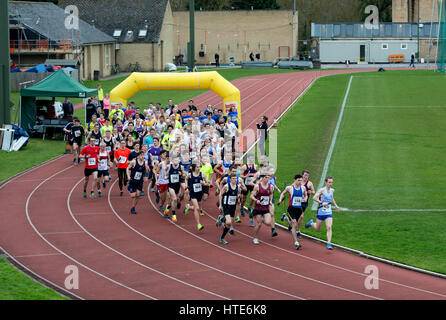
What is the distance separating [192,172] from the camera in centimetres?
1789

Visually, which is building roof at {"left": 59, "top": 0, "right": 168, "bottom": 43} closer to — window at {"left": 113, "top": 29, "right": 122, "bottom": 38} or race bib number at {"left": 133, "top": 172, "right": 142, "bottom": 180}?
window at {"left": 113, "top": 29, "right": 122, "bottom": 38}

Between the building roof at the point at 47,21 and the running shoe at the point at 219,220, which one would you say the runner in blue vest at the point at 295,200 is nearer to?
the running shoe at the point at 219,220

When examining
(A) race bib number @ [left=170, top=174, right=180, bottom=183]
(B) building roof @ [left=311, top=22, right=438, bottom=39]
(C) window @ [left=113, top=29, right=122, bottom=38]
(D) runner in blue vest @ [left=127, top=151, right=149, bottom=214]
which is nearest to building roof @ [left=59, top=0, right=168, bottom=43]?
(C) window @ [left=113, top=29, right=122, bottom=38]

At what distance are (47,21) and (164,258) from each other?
150 feet

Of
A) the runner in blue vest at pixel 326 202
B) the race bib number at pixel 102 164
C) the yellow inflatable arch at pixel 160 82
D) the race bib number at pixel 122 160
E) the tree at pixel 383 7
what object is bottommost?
the runner in blue vest at pixel 326 202

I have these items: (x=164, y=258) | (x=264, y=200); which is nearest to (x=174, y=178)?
(x=264, y=200)

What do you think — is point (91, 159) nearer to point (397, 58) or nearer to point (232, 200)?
point (232, 200)

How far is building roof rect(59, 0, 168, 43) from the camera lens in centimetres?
7181

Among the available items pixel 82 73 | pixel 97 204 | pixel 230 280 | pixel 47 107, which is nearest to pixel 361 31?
pixel 82 73

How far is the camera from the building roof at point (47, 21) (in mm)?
55000

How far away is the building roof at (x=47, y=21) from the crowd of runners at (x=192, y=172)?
101ft

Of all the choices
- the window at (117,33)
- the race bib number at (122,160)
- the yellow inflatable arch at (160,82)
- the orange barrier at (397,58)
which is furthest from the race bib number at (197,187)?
the orange barrier at (397,58)

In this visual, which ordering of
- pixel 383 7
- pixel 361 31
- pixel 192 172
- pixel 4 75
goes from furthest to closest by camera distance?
pixel 383 7, pixel 361 31, pixel 4 75, pixel 192 172
